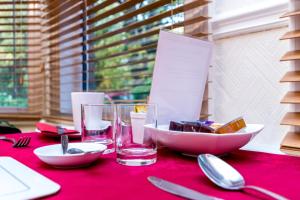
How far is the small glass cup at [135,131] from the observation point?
651 millimetres

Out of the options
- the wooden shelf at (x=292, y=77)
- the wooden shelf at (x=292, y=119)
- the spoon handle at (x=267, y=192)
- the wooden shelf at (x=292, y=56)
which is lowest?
the spoon handle at (x=267, y=192)

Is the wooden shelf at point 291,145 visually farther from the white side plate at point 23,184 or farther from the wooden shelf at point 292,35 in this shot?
the white side plate at point 23,184

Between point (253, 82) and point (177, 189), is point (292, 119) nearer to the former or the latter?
point (253, 82)

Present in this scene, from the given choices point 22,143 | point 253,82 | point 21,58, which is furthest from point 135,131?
point 21,58

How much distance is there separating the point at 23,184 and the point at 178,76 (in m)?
0.51

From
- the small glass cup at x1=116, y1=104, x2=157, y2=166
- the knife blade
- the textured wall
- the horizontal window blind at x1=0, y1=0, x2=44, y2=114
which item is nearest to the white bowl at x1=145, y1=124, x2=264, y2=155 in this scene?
the small glass cup at x1=116, y1=104, x2=157, y2=166

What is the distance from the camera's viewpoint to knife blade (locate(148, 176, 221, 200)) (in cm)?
41

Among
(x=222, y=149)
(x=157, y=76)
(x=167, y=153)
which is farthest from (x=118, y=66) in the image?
(x=222, y=149)

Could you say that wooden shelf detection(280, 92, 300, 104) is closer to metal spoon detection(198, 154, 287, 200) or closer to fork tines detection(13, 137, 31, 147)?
metal spoon detection(198, 154, 287, 200)

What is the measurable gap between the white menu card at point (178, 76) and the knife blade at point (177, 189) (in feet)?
1.11

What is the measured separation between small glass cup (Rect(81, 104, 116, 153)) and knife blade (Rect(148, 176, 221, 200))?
287 mm

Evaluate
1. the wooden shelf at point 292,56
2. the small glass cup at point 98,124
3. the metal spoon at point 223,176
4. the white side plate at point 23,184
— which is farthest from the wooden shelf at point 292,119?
the white side plate at point 23,184

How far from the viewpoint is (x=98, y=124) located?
2.59ft

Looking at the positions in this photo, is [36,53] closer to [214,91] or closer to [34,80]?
[34,80]
